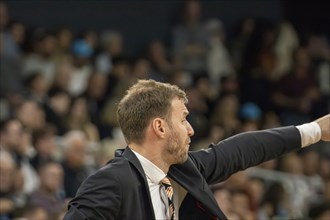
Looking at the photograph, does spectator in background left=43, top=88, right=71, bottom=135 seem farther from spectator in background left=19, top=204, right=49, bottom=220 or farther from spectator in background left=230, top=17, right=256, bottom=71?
spectator in background left=230, top=17, right=256, bottom=71

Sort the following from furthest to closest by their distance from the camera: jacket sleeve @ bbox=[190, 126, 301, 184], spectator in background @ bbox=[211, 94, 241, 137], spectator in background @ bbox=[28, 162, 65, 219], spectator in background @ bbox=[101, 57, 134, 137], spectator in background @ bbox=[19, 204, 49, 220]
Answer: spectator in background @ bbox=[211, 94, 241, 137] → spectator in background @ bbox=[101, 57, 134, 137] → spectator in background @ bbox=[28, 162, 65, 219] → spectator in background @ bbox=[19, 204, 49, 220] → jacket sleeve @ bbox=[190, 126, 301, 184]

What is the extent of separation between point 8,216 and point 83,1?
4903mm

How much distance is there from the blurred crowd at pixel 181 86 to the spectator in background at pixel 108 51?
1 cm

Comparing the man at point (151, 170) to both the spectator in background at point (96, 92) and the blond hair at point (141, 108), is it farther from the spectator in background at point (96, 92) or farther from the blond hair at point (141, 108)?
the spectator in background at point (96, 92)

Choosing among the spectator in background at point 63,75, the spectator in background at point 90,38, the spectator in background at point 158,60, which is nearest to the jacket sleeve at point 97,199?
the spectator in background at point 63,75

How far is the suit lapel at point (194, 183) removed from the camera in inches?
136

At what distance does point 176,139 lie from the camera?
11.3ft

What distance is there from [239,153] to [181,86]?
6306 millimetres

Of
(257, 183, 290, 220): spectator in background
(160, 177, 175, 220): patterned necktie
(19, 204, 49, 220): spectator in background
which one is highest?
(160, 177, 175, 220): patterned necktie

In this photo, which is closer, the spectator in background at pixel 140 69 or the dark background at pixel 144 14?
the spectator in background at pixel 140 69

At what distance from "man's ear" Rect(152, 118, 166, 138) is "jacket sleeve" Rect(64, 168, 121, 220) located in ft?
0.78

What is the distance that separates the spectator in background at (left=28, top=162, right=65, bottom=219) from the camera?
6802 millimetres

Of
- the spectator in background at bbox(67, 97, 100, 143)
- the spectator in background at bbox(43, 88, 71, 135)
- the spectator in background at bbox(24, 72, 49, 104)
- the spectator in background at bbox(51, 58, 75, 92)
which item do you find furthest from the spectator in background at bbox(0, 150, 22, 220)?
the spectator in background at bbox(51, 58, 75, 92)

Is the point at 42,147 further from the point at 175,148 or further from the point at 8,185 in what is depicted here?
the point at 175,148
